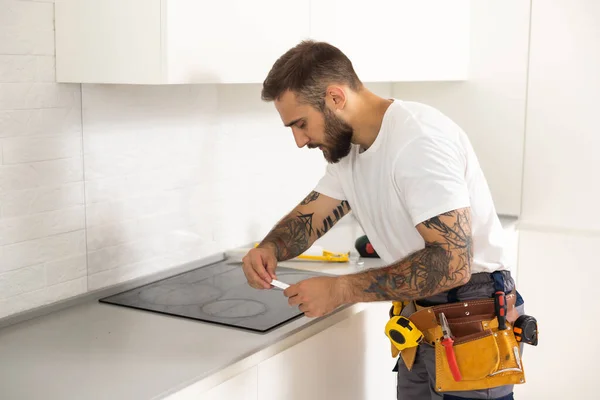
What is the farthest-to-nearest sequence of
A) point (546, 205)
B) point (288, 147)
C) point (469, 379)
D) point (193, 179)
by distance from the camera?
point (546, 205)
point (288, 147)
point (193, 179)
point (469, 379)

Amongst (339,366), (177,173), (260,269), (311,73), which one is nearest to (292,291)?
(260,269)

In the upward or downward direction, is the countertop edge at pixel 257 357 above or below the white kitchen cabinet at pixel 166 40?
below

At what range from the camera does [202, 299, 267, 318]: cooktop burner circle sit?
222cm

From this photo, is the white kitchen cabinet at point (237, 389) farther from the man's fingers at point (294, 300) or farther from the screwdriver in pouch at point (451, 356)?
the screwdriver in pouch at point (451, 356)

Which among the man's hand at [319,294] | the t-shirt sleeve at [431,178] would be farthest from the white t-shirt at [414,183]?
the man's hand at [319,294]

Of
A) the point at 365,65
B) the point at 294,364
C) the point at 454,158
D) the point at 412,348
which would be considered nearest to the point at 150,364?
the point at 294,364

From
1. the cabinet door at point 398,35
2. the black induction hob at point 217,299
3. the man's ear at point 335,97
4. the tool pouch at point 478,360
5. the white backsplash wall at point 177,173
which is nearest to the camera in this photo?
the man's ear at point 335,97

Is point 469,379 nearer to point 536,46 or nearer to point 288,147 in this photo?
point 288,147

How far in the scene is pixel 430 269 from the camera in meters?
1.86

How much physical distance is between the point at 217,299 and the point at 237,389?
53 cm

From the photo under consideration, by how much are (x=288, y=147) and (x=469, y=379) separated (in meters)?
1.33

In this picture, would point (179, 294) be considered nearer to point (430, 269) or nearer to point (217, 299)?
point (217, 299)

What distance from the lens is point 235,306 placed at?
90.5 inches

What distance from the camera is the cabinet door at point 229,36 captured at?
1.97 m
